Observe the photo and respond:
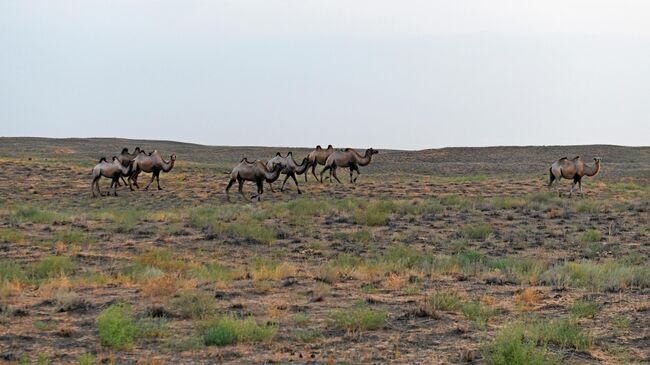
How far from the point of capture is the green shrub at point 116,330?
750 centimetres

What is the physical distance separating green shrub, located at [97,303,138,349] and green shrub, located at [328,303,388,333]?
90.7 inches

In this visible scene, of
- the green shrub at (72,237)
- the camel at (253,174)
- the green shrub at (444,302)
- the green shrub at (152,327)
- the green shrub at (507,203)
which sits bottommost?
the green shrub at (72,237)

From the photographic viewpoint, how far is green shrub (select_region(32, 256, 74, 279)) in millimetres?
12344

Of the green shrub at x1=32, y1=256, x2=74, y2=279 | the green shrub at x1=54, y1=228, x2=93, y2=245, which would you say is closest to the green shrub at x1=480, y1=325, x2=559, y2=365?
the green shrub at x1=32, y1=256, x2=74, y2=279

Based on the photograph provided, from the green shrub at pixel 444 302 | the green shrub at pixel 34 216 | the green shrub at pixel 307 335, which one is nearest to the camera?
the green shrub at pixel 307 335

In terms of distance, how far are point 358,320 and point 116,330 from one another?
8.93ft

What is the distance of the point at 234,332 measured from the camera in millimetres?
7797

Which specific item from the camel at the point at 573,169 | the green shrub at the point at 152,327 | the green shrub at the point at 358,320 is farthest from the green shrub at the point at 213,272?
the camel at the point at 573,169

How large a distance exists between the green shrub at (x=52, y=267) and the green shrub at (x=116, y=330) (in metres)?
4.57

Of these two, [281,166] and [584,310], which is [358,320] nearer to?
[584,310]

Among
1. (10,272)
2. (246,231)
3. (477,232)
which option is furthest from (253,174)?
(10,272)

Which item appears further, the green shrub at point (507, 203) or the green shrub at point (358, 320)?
the green shrub at point (507, 203)

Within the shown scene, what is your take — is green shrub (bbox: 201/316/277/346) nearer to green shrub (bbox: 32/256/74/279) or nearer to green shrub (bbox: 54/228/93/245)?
green shrub (bbox: 32/256/74/279)

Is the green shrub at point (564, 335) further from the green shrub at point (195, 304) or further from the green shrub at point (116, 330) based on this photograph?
the green shrub at point (116, 330)
